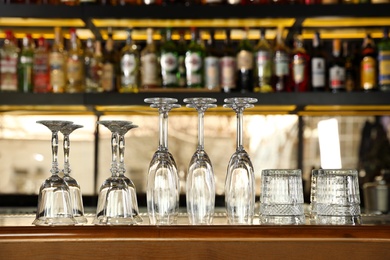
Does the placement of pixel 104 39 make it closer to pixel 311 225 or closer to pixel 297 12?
Result: pixel 297 12

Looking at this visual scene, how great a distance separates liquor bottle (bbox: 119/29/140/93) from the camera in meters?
2.89

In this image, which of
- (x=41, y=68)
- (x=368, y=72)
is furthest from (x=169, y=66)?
(x=368, y=72)

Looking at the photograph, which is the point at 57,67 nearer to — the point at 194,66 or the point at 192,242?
the point at 194,66

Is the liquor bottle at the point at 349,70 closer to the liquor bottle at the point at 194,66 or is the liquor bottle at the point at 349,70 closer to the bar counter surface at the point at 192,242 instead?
the liquor bottle at the point at 194,66

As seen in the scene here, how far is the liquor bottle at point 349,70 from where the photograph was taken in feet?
9.61

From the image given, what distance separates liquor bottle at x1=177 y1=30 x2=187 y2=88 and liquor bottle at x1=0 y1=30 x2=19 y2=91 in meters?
0.67

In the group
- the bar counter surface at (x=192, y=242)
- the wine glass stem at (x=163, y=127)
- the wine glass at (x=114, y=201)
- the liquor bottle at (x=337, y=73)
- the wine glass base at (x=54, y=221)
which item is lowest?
the bar counter surface at (x=192, y=242)

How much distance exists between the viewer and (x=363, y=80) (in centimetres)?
289

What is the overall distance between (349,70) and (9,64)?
141 cm

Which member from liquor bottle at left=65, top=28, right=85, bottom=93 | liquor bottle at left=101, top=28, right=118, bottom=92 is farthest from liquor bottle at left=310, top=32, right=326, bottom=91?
liquor bottle at left=65, top=28, right=85, bottom=93

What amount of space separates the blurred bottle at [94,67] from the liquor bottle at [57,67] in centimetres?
10

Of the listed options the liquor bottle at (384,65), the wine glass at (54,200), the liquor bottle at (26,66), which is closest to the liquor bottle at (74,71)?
the liquor bottle at (26,66)

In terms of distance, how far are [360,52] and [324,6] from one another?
391 millimetres

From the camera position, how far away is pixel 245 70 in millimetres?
2891
